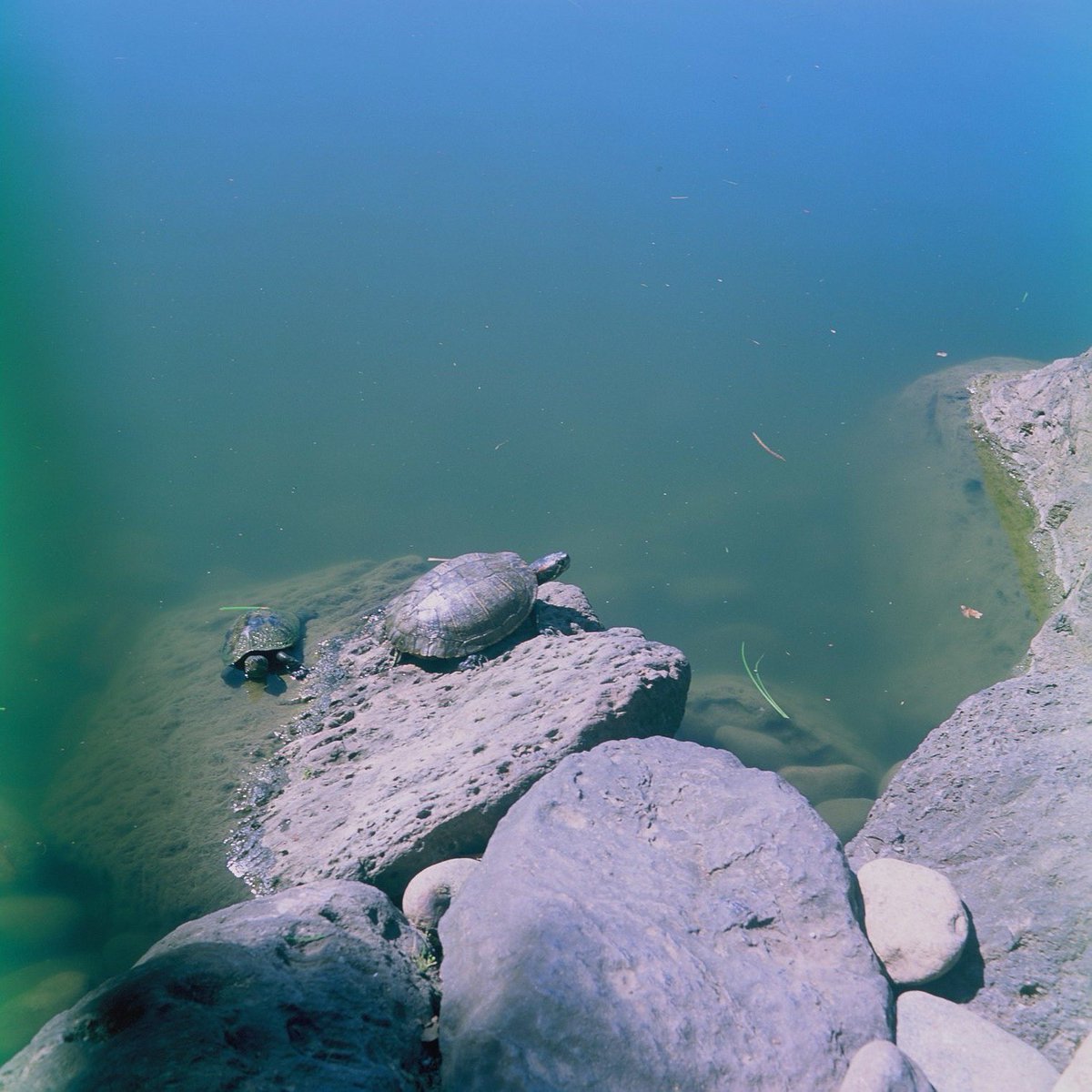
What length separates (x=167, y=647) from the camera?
4945mm

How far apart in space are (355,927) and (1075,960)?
2174mm

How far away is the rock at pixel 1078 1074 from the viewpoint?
1966 mm

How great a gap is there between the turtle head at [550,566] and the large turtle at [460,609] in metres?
0.19

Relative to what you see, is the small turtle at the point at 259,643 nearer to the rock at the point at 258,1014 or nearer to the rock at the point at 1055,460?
the rock at the point at 258,1014

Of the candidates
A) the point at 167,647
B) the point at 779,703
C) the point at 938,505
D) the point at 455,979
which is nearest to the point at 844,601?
the point at 779,703

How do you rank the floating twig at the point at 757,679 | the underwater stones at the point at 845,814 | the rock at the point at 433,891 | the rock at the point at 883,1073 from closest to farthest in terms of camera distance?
1. the rock at the point at 883,1073
2. the rock at the point at 433,891
3. the underwater stones at the point at 845,814
4. the floating twig at the point at 757,679

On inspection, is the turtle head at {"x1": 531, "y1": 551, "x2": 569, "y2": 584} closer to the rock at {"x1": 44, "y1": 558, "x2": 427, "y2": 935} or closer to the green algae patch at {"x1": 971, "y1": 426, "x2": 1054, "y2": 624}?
the rock at {"x1": 44, "y1": 558, "x2": 427, "y2": 935}

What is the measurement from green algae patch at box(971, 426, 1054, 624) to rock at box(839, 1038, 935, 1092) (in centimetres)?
393

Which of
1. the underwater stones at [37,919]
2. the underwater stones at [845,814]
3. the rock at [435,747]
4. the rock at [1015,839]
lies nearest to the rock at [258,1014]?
the rock at [435,747]

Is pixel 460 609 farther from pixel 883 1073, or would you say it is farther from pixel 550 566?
pixel 883 1073

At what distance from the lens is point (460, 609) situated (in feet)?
14.0

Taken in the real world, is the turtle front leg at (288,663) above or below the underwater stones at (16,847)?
above

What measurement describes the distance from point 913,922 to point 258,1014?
6.43ft

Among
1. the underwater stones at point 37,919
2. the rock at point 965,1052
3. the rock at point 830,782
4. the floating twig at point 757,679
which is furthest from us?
the floating twig at point 757,679
